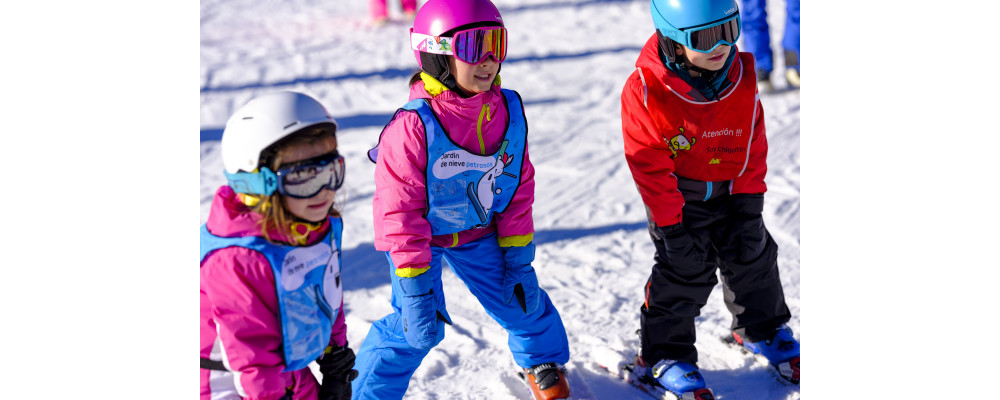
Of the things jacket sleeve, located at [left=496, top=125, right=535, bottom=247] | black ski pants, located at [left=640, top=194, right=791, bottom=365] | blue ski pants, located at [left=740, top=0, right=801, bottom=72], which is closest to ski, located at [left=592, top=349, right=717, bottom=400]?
black ski pants, located at [left=640, top=194, right=791, bottom=365]

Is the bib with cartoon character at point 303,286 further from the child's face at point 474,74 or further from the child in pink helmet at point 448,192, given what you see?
the child's face at point 474,74

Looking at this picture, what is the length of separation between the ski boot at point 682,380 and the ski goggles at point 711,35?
1482 millimetres

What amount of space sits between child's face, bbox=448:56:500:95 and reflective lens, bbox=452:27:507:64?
0.11 ft

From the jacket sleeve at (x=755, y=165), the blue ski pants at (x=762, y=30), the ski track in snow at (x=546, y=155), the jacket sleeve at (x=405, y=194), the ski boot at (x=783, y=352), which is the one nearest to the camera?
the jacket sleeve at (x=405, y=194)

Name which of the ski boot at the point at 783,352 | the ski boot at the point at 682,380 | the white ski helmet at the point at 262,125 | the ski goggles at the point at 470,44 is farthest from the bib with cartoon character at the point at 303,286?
the ski boot at the point at 783,352

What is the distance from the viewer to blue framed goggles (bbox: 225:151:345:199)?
270cm

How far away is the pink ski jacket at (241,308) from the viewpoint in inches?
105

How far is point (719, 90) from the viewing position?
3.75 metres

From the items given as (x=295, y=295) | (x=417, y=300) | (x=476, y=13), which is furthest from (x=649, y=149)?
(x=295, y=295)

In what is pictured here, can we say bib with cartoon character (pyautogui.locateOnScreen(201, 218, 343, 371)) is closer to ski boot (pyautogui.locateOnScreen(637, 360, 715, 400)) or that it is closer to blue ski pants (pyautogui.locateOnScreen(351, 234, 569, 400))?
blue ski pants (pyautogui.locateOnScreen(351, 234, 569, 400))

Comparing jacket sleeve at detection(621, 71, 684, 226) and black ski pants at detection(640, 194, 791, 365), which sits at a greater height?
jacket sleeve at detection(621, 71, 684, 226)

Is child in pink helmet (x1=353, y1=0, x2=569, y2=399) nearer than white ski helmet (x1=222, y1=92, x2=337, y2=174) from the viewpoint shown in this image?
No

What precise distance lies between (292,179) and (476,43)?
1.05m

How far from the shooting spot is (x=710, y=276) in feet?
13.4
